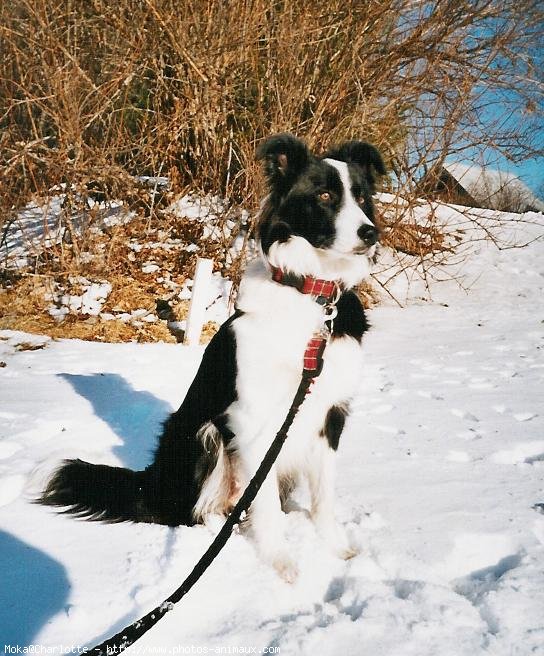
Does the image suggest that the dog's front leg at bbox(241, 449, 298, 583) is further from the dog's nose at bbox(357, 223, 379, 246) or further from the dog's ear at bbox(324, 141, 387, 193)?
the dog's ear at bbox(324, 141, 387, 193)

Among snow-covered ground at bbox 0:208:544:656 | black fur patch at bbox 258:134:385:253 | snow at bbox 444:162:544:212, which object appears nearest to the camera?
snow-covered ground at bbox 0:208:544:656

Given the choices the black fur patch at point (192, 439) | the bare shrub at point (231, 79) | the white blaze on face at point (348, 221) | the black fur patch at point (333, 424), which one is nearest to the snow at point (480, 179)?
the bare shrub at point (231, 79)

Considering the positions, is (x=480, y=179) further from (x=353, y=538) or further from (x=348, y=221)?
(x=353, y=538)

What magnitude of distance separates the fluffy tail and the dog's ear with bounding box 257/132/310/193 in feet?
5.02

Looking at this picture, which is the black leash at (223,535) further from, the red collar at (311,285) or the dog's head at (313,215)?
the dog's head at (313,215)

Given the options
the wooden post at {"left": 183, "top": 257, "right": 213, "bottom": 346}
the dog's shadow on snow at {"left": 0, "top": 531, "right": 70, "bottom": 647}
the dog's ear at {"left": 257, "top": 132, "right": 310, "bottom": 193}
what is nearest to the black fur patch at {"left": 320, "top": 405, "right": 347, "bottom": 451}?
the dog's ear at {"left": 257, "top": 132, "right": 310, "bottom": 193}

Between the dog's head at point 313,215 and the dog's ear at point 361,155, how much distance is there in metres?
0.11

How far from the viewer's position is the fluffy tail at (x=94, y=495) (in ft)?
7.35

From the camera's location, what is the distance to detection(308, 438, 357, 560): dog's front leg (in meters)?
2.15

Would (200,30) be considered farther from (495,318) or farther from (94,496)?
(94,496)

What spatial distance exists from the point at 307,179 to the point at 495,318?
5415mm

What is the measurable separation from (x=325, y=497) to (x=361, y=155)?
1.68 meters

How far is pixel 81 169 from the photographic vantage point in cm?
620

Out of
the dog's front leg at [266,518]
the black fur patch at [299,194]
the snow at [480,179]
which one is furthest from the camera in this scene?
the snow at [480,179]
